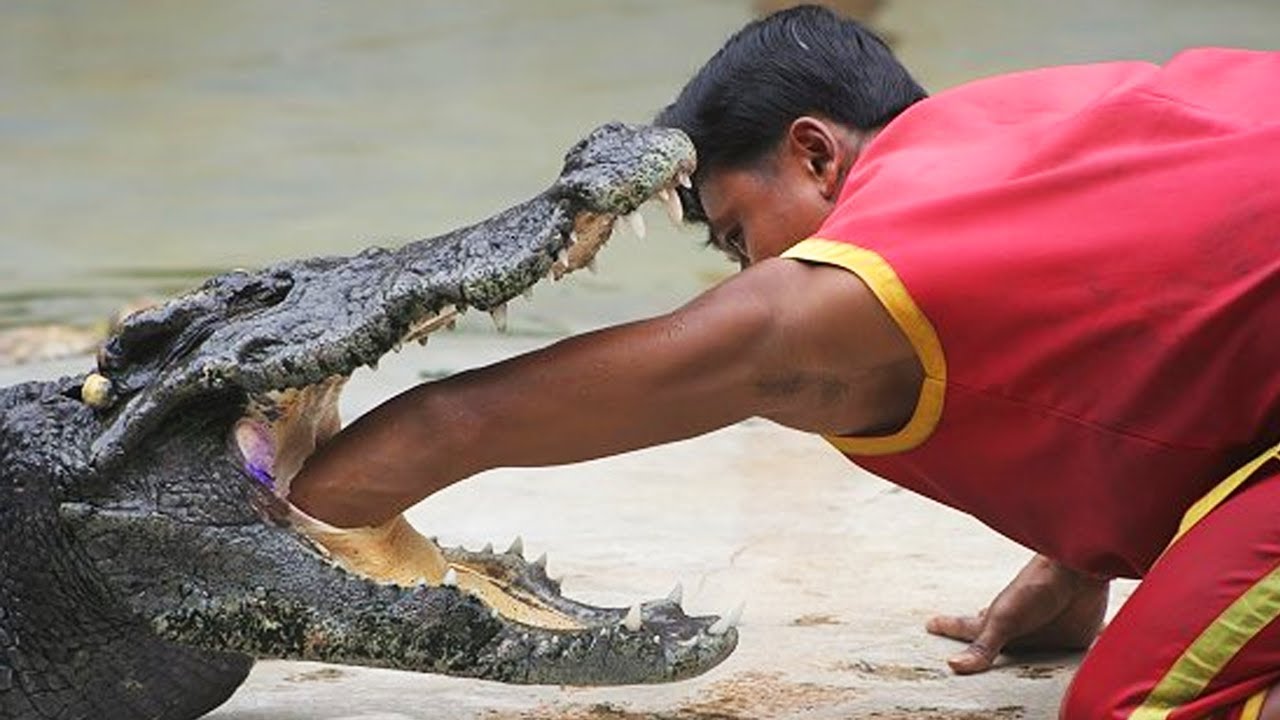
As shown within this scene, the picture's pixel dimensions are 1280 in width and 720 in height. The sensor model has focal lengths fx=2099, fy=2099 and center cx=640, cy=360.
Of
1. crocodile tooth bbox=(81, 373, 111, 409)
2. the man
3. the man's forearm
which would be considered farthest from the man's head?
crocodile tooth bbox=(81, 373, 111, 409)

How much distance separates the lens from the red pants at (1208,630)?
2.12m

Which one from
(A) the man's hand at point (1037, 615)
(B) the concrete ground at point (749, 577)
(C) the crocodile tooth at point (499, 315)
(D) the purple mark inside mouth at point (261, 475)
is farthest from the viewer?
(A) the man's hand at point (1037, 615)

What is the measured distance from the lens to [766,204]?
2582 mm

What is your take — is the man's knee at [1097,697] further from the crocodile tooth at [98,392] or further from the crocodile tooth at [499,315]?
the crocodile tooth at [98,392]

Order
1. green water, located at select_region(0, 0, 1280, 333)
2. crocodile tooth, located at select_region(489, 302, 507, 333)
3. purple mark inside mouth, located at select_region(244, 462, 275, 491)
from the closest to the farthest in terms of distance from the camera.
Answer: crocodile tooth, located at select_region(489, 302, 507, 333)
purple mark inside mouth, located at select_region(244, 462, 275, 491)
green water, located at select_region(0, 0, 1280, 333)

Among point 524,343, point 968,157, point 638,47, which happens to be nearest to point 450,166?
point 638,47

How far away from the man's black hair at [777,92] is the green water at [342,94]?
16.6 ft

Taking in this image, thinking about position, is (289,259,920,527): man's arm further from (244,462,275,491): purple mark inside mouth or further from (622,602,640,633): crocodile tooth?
(622,602,640,633): crocodile tooth

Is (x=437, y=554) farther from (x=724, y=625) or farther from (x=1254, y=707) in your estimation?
(x=1254, y=707)

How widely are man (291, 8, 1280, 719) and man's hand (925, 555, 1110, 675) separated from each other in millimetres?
538

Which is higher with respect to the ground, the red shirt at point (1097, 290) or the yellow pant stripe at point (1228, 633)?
the red shirt at point (1097, 290)

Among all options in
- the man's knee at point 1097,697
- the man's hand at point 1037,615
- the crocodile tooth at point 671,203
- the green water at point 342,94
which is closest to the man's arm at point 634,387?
the crocodile tooth at point 671,203

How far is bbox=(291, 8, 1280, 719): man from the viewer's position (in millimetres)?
2125

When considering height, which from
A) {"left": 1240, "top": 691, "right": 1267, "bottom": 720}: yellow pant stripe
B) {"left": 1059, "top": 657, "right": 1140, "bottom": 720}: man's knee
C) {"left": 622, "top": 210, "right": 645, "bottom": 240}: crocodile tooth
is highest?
{"left": 622, "top": 210, "right": 645, "bottom": 240}: crocodile tooth
